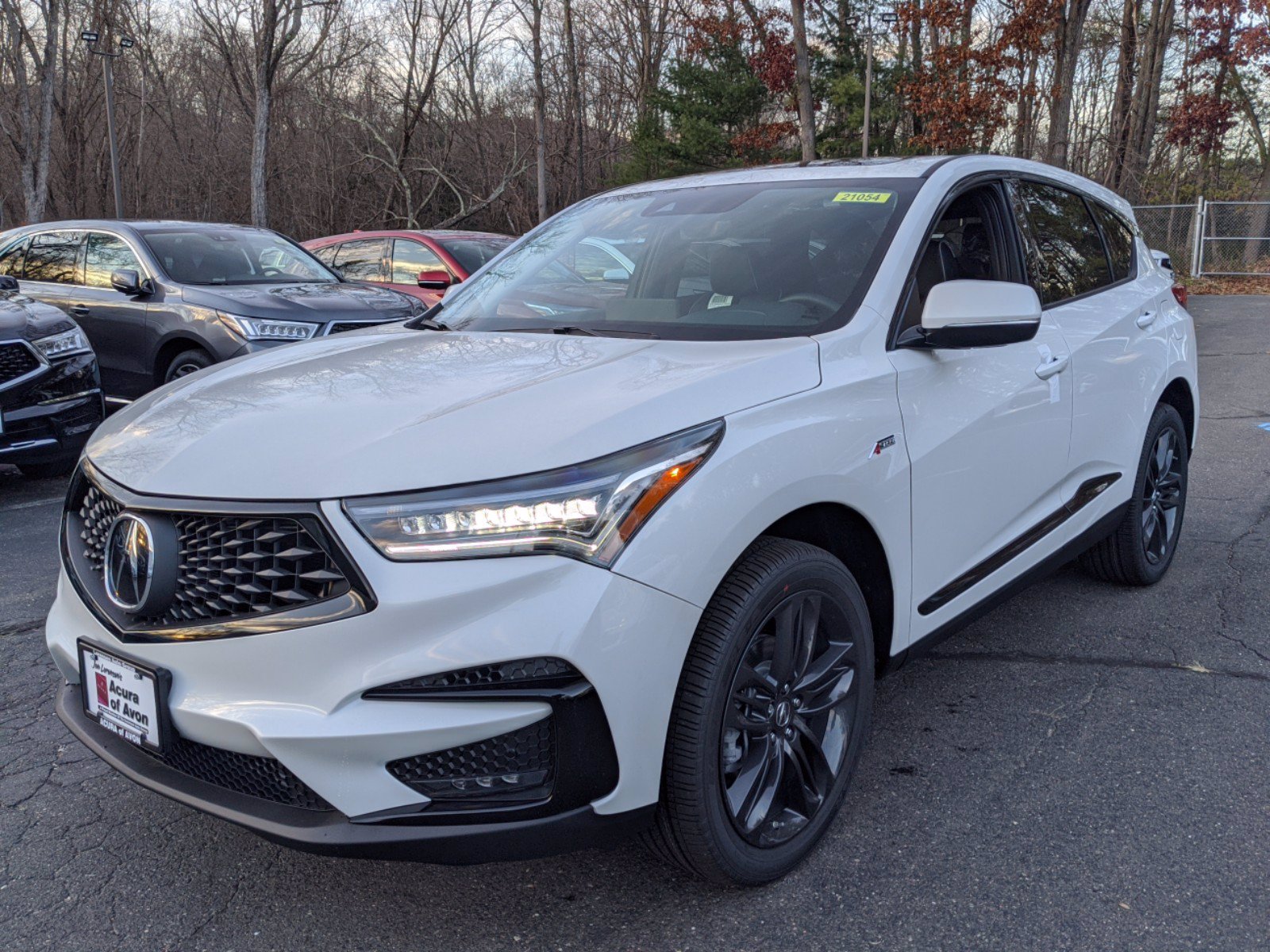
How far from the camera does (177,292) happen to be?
7.90m

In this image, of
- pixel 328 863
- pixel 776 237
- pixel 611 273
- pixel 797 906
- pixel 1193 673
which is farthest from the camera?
pixel 1193 673

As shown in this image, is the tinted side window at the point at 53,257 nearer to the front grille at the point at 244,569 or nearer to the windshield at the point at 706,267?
the windshield at the point at 706,267

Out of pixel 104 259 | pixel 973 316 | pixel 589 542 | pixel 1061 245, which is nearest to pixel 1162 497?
pixel 1061 245

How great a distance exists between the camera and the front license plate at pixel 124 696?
2.16 metres

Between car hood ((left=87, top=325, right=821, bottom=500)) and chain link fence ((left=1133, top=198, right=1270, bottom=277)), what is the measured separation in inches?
915

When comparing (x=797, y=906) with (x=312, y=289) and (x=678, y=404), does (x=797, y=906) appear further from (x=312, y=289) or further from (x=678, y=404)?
(x=312, y=289)

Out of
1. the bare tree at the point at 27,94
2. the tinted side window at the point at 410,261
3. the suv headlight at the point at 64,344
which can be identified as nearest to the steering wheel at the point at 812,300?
the suv headlight at the point at 64,344

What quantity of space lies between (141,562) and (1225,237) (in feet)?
82.9

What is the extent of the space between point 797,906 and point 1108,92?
38693 millimetres

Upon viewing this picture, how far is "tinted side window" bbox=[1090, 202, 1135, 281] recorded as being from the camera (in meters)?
4.25

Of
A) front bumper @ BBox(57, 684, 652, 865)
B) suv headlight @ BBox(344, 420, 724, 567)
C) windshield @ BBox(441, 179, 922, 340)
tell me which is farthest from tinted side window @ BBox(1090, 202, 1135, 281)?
front bumper @ BBox(57, 684, 652, 865)

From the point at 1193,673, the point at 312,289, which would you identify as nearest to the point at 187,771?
the point at 1193,673

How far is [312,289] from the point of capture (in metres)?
8.30

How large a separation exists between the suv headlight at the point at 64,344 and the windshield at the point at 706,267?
363cm
